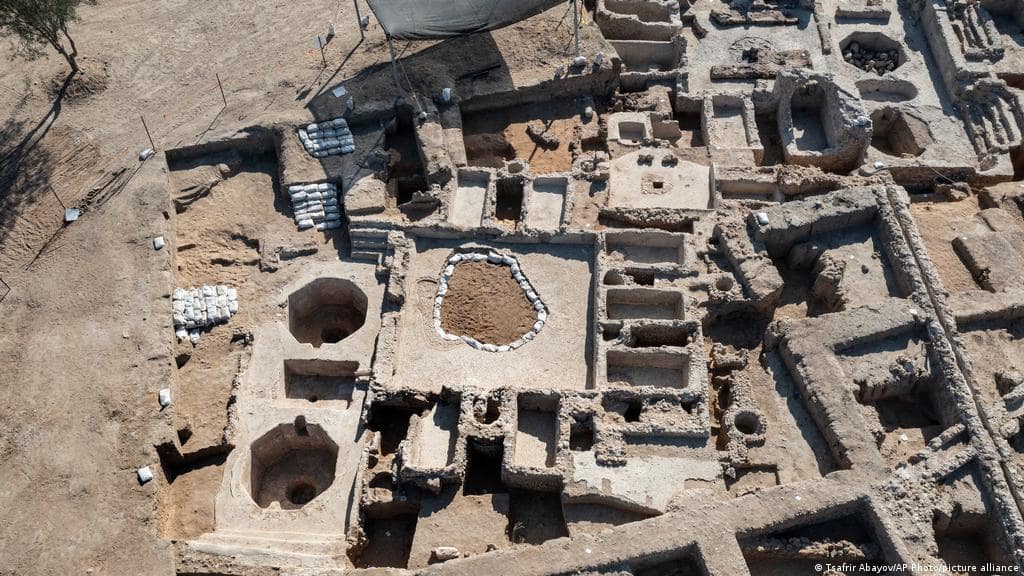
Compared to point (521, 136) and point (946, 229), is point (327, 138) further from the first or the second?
point (946, 229)

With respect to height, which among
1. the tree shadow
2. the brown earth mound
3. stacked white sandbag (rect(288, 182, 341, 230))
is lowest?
the brown earth mound

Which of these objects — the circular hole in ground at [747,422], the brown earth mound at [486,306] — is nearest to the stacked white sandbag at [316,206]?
the brown earth mound at [486,306]

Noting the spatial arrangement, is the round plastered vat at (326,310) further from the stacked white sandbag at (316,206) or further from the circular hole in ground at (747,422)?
the circular hole in ground at (747,422)

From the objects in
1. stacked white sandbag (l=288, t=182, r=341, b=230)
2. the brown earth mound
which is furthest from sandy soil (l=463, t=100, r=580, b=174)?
the brown earth mound

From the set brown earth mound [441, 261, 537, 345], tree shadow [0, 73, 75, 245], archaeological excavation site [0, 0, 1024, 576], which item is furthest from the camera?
tree shadow [0, 73, 75, 245]

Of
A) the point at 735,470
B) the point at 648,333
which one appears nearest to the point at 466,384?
the point at 648,333

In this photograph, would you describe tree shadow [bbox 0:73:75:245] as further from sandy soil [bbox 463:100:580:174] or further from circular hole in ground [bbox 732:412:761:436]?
circular hole in ground [bbox 732:412:761:436]

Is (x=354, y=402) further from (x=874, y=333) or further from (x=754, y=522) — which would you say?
(x=874, y=333)

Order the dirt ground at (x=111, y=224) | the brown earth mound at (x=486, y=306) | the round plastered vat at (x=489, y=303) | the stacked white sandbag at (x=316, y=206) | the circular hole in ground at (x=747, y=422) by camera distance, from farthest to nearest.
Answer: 1. the stacked white sandbag at (x=316, y=206)
2. the brown earth mound at (x=486, y=306)
3. the round plastered vat at (x=489, y=303)
4. the circular hole in ground at (x=747, y=422)
5. the dirt ground at (x=111, y=224)

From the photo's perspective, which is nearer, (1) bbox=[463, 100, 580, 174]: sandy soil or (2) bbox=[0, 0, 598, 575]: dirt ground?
(2) bbox=[0, 0, 598, 575]: dirt ground
